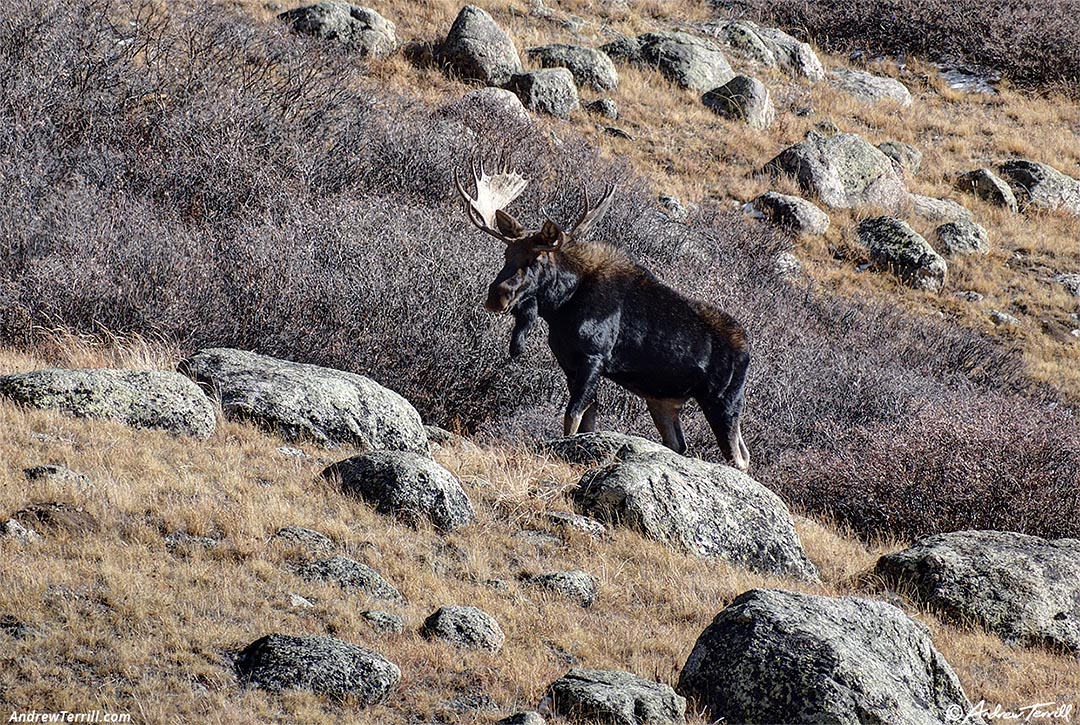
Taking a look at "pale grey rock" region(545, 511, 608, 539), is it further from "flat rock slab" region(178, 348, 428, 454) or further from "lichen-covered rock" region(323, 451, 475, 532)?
"flat rock slab" region(178, 348, 428, 454)

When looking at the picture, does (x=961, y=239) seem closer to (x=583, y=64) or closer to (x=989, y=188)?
(x=989, y=188)

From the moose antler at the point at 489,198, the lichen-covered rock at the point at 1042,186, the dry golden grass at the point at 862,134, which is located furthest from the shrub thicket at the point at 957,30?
the moose antler at the point at 489,198

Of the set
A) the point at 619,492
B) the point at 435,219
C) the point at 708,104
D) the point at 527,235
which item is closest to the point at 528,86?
the point at 708,104

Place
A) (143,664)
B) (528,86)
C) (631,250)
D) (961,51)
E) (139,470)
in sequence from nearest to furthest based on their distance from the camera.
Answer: (143,664), (139,470), (631,250), (528,86), (961,51)

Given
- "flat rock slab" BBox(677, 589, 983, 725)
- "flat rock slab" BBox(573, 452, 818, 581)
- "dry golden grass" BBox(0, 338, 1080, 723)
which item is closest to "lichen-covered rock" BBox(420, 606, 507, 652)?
"dry golden grass" BBox(0, 338, 1080, 723)

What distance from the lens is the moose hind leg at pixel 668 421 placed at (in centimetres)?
973

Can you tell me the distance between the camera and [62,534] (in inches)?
224

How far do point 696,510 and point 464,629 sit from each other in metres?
2.33

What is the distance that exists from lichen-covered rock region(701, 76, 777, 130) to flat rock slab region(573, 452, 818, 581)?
16.5 meters

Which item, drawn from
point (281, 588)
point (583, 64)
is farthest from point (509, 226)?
point (583, 64)

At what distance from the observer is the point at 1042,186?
23.1 meters

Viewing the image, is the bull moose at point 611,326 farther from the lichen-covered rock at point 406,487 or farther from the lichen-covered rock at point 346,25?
the lichen-covered rock at point 346,25

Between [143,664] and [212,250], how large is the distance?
24.8ft

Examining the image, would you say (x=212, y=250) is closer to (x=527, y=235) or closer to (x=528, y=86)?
(x=527, y=235)
